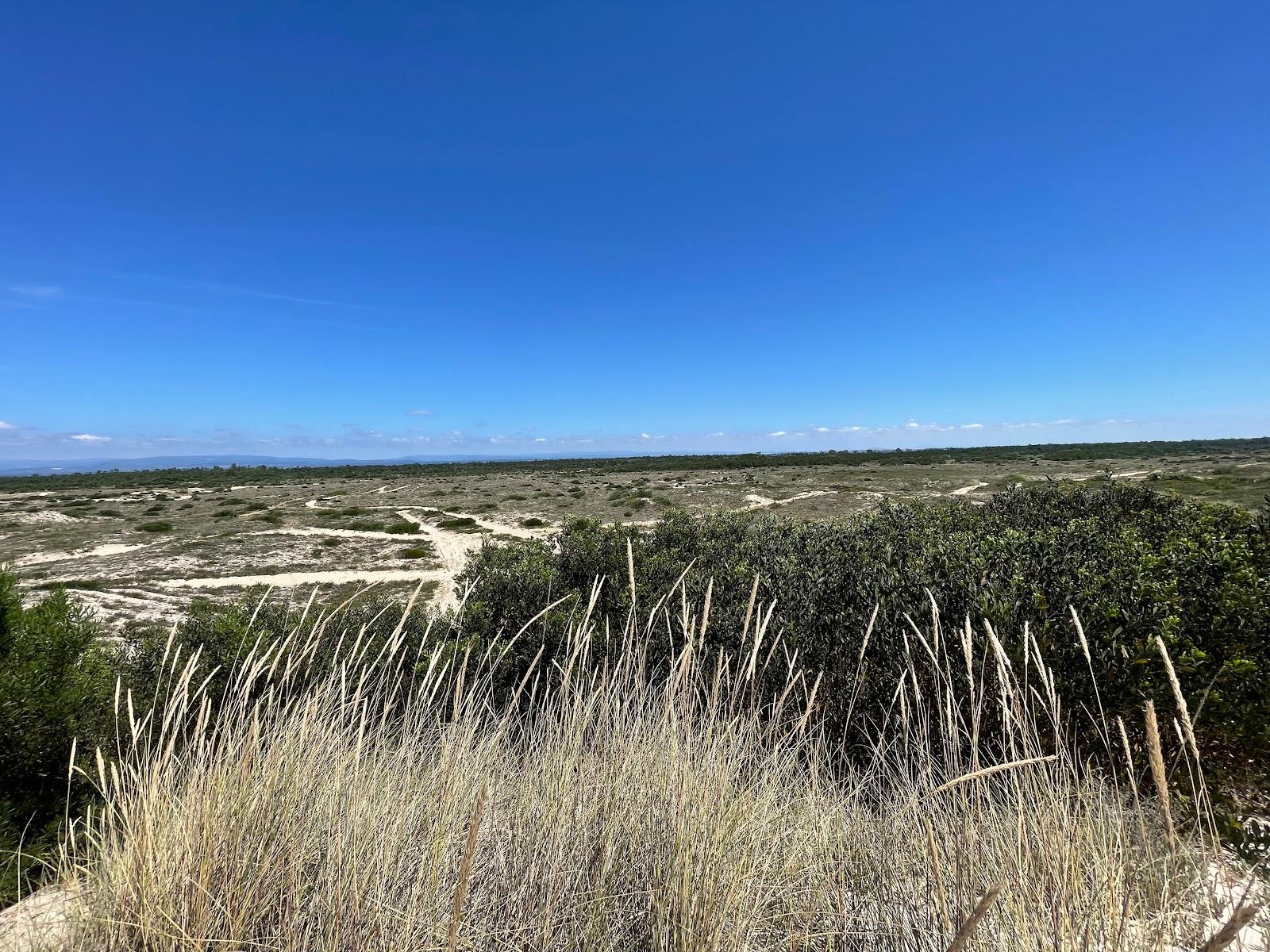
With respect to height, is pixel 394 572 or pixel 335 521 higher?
pixel 335 521

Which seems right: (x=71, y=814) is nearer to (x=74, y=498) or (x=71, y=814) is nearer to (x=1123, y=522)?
(x=1123, y=522)

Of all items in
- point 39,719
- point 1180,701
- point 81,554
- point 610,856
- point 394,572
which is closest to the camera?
point 1180,701

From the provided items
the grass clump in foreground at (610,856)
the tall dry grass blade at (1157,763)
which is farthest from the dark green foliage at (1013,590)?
the tall dry grass blade at (1157,763)

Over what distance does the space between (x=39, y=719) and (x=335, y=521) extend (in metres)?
32.2

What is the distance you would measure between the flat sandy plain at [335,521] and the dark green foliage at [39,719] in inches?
116

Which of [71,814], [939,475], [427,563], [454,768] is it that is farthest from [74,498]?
[939,475]

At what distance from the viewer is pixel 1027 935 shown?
1.77 meters

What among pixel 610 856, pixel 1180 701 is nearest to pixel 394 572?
pixel 610 856

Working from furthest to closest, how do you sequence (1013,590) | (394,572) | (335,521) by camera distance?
(335,521) → (394,572) → (1013,590)

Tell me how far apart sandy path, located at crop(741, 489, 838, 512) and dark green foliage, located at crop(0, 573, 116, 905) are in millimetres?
30499

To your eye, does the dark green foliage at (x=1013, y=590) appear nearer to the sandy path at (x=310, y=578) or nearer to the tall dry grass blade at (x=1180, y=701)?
the tall dry grass blade at (x=1180, y=701)

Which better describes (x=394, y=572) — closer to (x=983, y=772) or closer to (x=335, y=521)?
(x=335, y=521)

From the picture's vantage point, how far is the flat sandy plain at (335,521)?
1864 cm

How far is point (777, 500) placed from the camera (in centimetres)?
3781
